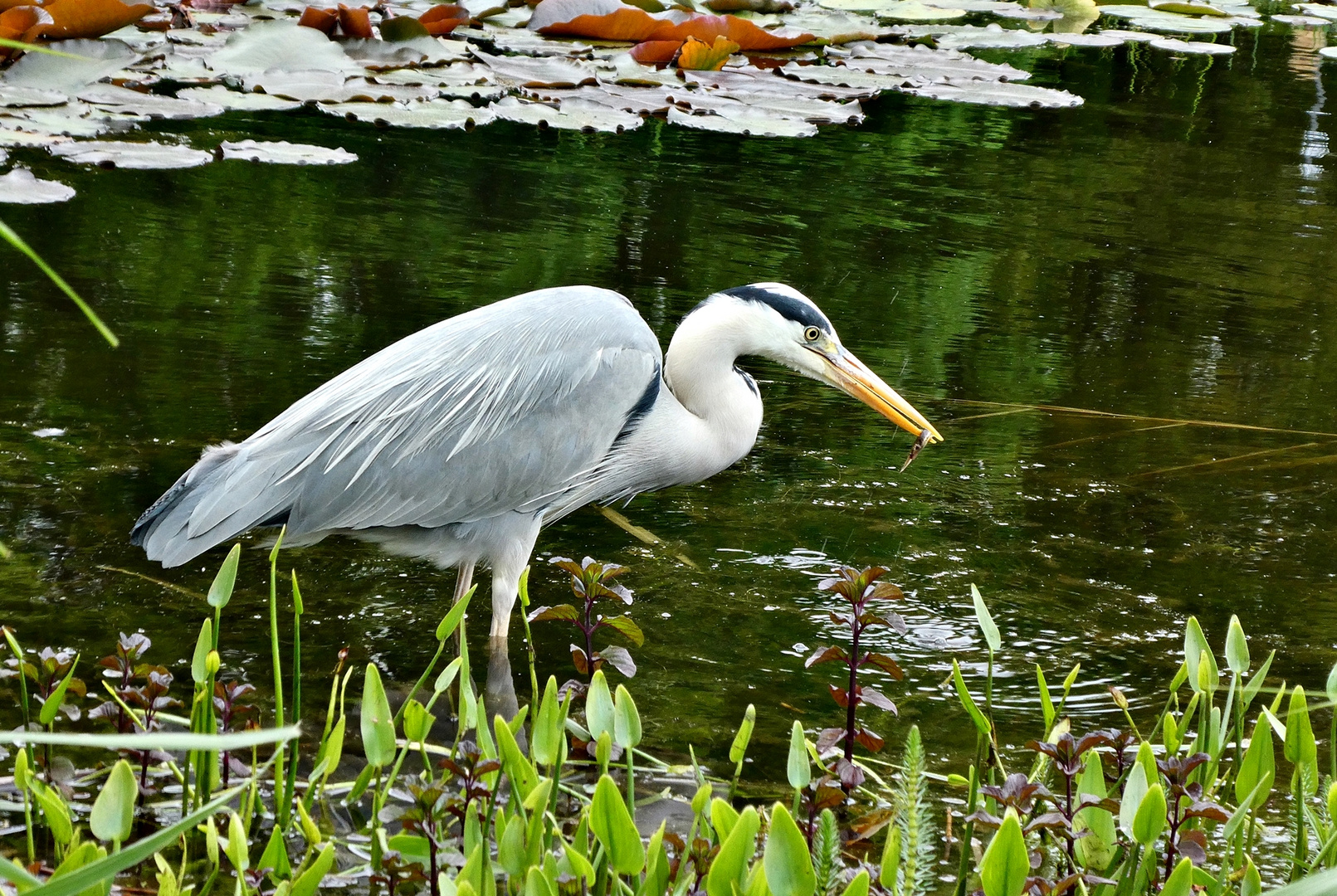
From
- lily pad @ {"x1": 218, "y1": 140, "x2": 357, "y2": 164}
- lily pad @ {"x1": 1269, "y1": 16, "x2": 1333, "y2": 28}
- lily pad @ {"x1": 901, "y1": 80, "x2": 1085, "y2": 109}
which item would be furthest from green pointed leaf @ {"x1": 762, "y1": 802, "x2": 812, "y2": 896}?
lily pad @ {"x1": 1269, "y1": 16, "x2": 1333, "y2": 28}

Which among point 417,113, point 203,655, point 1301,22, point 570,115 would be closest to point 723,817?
point 203,655

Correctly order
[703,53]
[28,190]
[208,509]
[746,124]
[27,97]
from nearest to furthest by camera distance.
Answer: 1. [208,509]
2. [28,190]
3. [27,97]
4. [746,124]
5. [703,53]

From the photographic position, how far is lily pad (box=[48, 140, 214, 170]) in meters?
6.73

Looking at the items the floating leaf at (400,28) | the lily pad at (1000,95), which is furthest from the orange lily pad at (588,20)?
the lily pad at (1000,95)

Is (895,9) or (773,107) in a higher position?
(895,9)

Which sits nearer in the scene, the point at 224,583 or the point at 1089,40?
the point at 224,583

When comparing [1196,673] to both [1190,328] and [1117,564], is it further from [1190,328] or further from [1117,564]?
[1190,328]

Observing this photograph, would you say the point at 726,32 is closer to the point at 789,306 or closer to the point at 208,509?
the point at 789,306

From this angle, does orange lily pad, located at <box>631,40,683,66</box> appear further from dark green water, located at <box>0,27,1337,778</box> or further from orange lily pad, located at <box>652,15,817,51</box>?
dark green water, located at <box>0,27,1337,778</box>

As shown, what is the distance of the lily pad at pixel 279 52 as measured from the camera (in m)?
8.37

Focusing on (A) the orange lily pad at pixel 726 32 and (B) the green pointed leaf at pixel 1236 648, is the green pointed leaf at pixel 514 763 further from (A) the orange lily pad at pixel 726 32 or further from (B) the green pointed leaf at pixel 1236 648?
(A) the orange lily pad at pixel 726 32

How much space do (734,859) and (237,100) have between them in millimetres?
6960

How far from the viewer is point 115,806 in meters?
1.94

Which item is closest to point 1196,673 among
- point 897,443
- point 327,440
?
point 327,440
